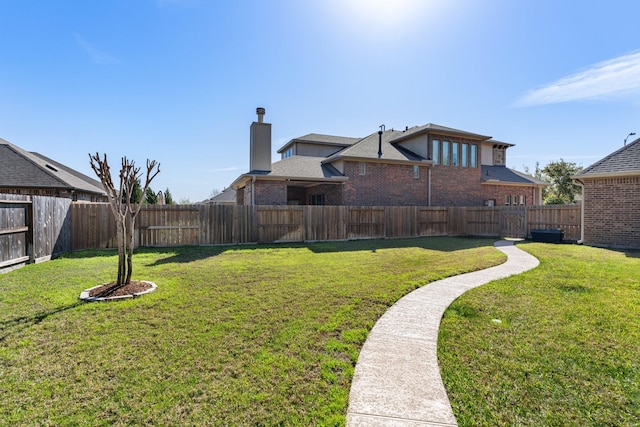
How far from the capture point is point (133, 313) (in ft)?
15.2

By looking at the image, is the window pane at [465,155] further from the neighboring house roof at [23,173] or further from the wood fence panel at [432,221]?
the neighboring house roof at [23,173]

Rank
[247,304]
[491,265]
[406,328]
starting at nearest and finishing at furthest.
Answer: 1. [406,328]
2. [247,304]
3. [491,265]

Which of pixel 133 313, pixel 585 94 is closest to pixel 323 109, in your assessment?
pixel 585 94

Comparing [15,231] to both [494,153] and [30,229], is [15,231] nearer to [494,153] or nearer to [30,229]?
[30,229]

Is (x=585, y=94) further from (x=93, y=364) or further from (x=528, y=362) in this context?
(x=93, y=364)

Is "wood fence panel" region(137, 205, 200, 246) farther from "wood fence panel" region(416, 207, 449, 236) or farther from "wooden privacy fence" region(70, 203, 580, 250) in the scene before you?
"wood fence panel" region(416, 207, 449, 236)

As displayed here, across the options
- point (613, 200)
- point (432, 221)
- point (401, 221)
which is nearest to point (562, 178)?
point (432, 221)

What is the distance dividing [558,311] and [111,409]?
5.73 metres

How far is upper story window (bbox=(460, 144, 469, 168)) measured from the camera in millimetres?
21453

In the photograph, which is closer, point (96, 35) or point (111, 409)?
point (111, 409)

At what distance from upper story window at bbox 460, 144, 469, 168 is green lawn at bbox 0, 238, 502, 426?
16.5 metres

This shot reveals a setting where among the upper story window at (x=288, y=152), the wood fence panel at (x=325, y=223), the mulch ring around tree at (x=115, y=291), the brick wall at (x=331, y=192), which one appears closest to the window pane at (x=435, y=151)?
the brick wall at (x=331, y=192)

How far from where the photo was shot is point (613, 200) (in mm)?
12484

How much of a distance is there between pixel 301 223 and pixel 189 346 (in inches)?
442
